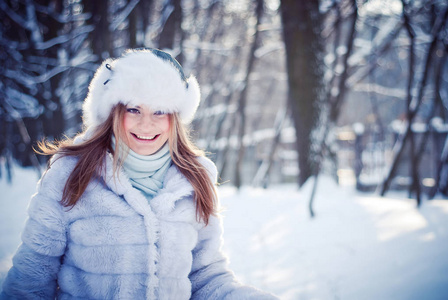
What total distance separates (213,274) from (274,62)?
12.1m

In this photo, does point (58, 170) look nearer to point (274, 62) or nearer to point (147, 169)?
point (147, 169)

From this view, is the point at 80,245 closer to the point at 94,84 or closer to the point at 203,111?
the point at 94,84

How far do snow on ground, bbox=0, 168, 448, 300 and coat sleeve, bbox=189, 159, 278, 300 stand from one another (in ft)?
4.15

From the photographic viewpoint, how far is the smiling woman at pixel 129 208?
1271 millimetres

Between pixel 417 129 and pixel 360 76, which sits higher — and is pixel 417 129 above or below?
below

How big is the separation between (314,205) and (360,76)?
15.3 ft

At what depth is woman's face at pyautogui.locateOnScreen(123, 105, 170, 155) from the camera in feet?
4.87

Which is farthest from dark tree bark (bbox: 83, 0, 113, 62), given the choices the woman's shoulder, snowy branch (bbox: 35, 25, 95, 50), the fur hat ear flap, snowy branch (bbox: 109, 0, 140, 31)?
the woman's shoulder

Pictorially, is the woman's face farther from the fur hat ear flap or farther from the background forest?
the background forest

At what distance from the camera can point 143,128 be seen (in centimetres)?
147

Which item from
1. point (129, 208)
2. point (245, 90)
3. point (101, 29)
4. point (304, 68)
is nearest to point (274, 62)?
point (245, 90)

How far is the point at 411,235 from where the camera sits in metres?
3.22

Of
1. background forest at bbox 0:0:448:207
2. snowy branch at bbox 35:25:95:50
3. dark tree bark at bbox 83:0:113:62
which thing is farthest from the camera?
snowy branch at bbox 35:25:95:50

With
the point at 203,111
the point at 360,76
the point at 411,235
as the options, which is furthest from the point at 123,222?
the point at 203,111
